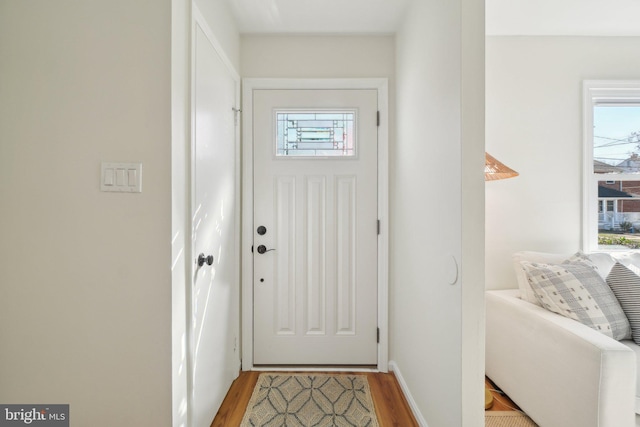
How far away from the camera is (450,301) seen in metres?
1.29

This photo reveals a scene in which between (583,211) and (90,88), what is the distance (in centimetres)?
321

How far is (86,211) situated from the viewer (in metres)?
1.17

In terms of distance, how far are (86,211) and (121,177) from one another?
0.66ft

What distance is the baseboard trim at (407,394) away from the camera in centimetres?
162

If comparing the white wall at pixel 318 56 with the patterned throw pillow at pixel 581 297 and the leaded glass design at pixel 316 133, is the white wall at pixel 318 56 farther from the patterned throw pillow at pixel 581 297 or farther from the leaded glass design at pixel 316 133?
the patterned throw pillow at pixel 581 297

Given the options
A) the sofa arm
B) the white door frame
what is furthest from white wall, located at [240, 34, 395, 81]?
the sofa arm

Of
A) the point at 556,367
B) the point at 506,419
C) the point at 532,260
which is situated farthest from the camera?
the point at 532,260

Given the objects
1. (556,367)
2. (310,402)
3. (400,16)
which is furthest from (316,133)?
(556,367)

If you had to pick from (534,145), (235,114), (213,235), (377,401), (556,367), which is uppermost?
(235,114)

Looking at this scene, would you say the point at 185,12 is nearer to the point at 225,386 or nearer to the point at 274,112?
the point at 274,112

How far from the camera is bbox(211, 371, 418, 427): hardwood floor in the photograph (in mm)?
1688

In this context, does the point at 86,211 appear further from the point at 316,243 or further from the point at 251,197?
the point at 316,243

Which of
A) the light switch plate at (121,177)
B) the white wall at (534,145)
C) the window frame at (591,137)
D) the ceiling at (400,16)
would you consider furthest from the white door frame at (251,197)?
the window frame at (591,137)

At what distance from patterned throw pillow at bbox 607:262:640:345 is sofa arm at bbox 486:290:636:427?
0.34 metres
